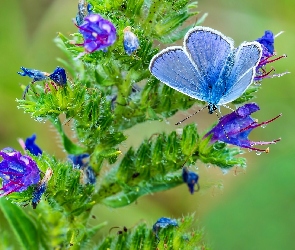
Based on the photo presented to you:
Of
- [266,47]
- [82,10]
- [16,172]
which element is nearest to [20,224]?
[16,172]

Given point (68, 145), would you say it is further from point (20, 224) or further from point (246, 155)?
point (246, 155)

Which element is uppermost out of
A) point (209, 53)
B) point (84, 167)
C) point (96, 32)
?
point (96, 32)

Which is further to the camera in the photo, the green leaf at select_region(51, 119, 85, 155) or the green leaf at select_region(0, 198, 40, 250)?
the green leaf at select_region(0, 198, 40, 250)

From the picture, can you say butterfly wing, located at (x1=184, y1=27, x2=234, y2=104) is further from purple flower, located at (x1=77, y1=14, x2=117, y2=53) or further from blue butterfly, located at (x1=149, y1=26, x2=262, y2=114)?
purple flower, located at (x1=77, y1=14, x2=117, y2=53)

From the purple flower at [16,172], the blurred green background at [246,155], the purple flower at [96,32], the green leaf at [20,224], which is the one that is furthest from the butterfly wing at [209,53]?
the blurred green background at [246,155]

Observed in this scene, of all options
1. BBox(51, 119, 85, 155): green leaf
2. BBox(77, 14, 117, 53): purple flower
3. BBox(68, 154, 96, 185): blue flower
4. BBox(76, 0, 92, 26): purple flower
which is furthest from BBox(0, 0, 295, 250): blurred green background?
BBox(77, 14, 117, 53): purple flower

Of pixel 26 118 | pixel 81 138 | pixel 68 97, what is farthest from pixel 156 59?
pixel 26 118

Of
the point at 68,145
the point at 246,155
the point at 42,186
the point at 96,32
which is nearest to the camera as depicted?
the point at 96,32

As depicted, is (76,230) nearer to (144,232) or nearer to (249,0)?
(144,232)
